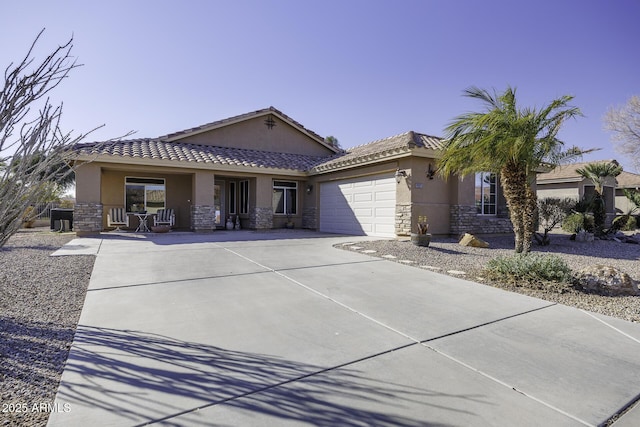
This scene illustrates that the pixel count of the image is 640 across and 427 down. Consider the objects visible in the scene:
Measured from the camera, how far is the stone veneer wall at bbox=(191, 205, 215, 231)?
14.9 m

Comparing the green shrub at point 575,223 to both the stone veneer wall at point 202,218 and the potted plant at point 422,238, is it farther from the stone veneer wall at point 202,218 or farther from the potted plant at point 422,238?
the stone veneer wall at point 202,218

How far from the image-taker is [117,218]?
49.3 feet

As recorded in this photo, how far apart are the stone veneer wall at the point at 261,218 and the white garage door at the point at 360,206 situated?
258cm

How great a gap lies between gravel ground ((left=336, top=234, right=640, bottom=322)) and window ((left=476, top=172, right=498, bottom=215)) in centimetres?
129

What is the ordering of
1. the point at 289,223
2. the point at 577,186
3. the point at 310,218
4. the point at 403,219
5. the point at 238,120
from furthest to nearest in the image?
the point at 577,186
the point at 238,120
the point at 289,223
the point at 310,218
the point at 403,219

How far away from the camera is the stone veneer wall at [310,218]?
1694cm

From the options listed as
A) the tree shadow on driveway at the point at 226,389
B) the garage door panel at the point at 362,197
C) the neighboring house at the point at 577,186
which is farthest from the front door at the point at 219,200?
the neighboring house at the point at 577,186

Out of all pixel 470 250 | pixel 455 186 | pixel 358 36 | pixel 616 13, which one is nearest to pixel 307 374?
pixel 470 250

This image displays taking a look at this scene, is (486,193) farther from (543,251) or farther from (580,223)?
(543,251)

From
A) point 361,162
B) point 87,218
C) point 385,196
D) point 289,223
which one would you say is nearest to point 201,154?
point 87,218

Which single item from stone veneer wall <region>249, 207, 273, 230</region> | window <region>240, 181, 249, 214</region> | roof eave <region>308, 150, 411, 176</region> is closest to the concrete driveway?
roof eave <region>308, 150, 411, 176</region>

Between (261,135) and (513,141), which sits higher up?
(261,135)

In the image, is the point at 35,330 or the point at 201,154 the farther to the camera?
the point at 201,154

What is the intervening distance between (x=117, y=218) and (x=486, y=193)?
53.1 ft
